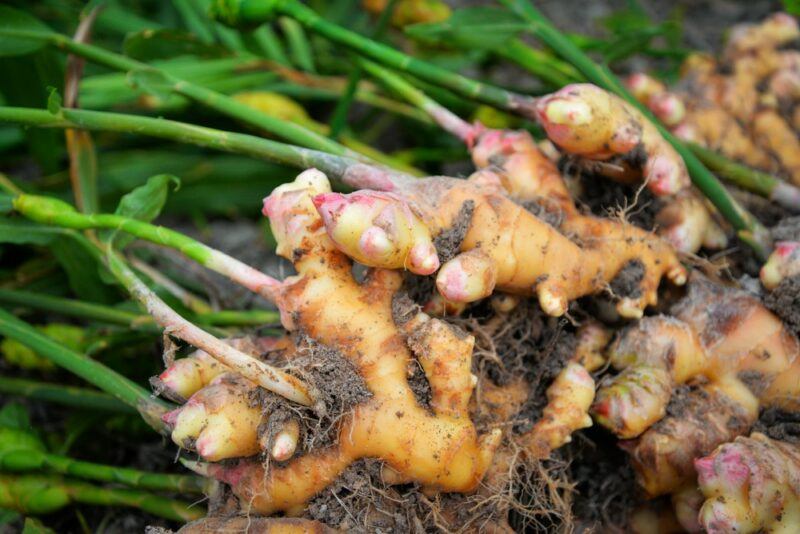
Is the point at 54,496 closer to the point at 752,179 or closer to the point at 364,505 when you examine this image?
the point at 364,505

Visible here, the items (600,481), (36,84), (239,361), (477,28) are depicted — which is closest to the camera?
(239,361)

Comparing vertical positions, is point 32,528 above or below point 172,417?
below

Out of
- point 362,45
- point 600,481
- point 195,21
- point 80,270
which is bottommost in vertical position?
point 600,481

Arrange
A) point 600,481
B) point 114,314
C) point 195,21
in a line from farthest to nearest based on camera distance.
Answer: point 195,21 → point 114,314 → point 600,481

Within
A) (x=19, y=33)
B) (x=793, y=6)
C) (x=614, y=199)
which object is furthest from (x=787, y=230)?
(x=19, y=33)

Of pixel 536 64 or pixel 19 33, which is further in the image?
pixel 536 64

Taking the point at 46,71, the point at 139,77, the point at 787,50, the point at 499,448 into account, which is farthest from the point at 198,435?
the point at 787,50

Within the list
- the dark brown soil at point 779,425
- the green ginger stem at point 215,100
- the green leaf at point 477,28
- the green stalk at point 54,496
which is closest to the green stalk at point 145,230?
the green ginger stem at point 215,100
